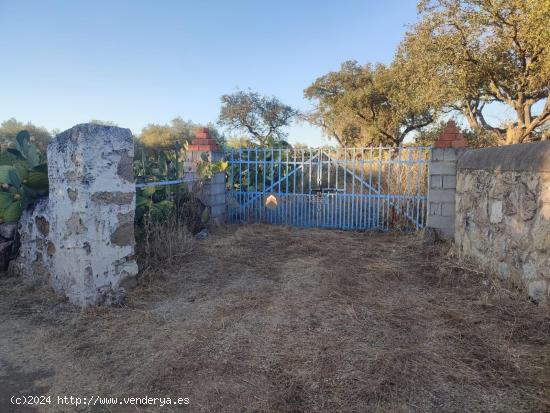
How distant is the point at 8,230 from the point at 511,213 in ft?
17.4

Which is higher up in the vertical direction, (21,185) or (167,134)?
(167,134)

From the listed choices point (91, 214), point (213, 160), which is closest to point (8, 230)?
point (91, 214)

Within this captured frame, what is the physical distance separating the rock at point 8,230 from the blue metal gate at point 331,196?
14.2ft

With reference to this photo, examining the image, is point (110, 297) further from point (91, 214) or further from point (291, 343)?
point (291, 343)

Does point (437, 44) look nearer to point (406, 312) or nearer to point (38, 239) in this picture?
point (406, 312)

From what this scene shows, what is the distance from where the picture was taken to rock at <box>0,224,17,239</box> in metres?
4.46

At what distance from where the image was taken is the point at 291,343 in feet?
9.53

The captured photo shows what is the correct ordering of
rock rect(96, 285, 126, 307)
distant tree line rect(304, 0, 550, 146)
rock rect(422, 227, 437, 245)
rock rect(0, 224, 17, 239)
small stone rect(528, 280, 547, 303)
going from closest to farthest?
small stone rect(528, 280, 547, 303)
rock rect(96, 285, 126, 307)
rock rect(0, 224, 17, 239)
rock rect(422, 227, 437, 245)
distant tree line rect(304, 0, 550, 146)

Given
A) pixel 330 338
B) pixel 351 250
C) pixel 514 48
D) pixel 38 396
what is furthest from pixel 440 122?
pixel 38 396

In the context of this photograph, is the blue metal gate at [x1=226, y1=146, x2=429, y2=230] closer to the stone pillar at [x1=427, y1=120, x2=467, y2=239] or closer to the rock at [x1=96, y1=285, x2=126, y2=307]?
the stone pillar at [x1=427, y1=120, x2=467, y2=239]

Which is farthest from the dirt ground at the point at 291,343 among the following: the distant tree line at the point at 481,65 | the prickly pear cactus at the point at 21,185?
the distant tree line at the point at 481,65

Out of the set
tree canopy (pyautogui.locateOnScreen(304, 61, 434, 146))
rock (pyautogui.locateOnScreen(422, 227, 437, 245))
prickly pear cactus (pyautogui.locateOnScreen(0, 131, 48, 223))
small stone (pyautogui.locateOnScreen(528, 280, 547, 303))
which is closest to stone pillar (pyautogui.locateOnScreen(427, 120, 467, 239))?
rock (pyautogui.locateOnScreen(422, 227, 437, 245))

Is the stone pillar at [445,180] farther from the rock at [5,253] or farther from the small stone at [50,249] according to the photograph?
the rock at [5,253]

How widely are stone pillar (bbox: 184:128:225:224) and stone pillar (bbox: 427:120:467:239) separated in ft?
12.6
